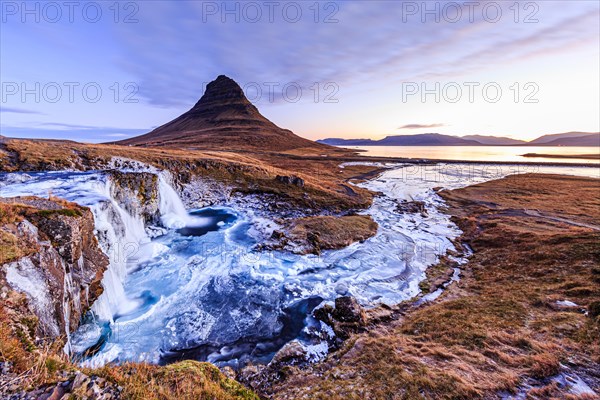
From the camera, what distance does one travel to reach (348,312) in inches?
521

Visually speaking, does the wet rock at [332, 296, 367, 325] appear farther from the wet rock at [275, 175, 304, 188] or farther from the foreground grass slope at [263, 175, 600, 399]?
the wet rock at [275, 175, 304, 188]

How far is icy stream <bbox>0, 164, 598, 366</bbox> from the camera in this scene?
1187 cm

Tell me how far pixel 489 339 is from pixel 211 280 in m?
15.6

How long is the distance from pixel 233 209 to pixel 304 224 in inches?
442

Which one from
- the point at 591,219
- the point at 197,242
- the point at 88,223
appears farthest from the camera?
the point at 591,219

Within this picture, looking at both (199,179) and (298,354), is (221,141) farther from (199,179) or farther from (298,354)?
(298,354)

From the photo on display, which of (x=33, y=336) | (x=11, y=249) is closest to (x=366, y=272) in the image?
(x=33, y=336)

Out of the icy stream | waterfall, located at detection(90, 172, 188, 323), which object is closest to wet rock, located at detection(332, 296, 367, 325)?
the icy stream

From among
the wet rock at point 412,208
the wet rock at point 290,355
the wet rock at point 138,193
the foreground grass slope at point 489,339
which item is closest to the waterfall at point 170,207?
the wet rock at point 138,193

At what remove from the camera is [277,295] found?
1612cm

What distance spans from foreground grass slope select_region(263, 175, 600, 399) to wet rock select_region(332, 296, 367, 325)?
721 mm

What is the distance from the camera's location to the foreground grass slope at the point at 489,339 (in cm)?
734

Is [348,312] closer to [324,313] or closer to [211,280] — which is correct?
[324,313]

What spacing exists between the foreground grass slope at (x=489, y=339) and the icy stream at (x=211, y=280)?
99.5 inches
